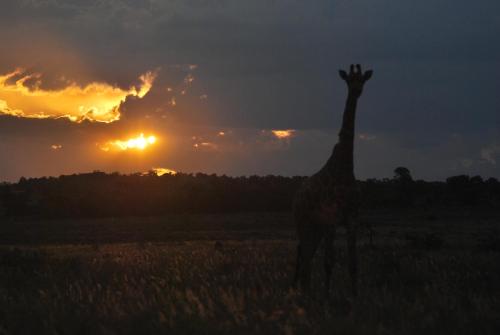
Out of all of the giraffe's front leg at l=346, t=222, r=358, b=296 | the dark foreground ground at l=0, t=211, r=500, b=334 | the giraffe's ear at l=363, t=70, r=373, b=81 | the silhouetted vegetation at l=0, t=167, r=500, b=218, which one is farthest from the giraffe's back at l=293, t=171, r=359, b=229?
the silhouetted vegetation at l=0, t=167, r=500, b=218

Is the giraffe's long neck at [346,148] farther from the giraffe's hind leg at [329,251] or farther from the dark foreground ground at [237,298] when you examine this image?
the dark foreground ground at [237,298]

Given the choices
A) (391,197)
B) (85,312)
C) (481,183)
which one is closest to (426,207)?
(391,197)

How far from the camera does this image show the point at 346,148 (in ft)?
33.6

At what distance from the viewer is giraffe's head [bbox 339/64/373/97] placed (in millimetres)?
10398

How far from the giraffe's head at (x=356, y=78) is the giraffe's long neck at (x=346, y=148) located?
0.08 m

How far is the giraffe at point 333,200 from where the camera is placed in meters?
9.92

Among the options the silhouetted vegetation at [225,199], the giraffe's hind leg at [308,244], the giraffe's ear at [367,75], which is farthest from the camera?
the silhouetted vegetation at [225,199]

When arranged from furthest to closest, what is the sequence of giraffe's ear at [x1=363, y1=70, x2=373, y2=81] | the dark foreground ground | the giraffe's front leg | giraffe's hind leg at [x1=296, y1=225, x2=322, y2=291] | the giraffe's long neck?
giraffe's hind leg at [x1=296, y1=225, x2=322, y2=291]
giraffe's ear at [x1=363, y1=70, x2=373, y2=81]
the giraffe's long neck
the giraffe's front leg
the dark foreground ground

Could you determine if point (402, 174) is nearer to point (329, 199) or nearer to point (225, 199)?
point (225, 199)

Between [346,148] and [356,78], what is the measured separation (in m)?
1.14

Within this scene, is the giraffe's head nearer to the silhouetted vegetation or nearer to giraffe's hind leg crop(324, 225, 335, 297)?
giraffe's hind leg crop(324, 225, 335, 297)

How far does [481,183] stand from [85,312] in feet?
318

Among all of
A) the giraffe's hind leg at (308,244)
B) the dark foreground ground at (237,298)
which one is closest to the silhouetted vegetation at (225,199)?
the dark foreground ground at (237,298)

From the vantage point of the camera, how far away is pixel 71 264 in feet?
48.2
